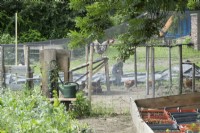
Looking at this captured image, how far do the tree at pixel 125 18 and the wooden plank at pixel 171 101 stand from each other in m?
1.34

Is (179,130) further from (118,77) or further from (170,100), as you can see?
(118,77)

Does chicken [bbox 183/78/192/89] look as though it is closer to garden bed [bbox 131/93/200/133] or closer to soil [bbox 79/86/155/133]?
soil [bbox 79/86/155/133]

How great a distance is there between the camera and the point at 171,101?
10.3 m

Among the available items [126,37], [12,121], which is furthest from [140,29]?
[12,121]

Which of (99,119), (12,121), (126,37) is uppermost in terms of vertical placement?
(126,37)

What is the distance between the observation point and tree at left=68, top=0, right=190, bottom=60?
8.38m

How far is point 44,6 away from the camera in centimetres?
2898

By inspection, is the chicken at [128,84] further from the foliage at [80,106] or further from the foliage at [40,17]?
the foliage at [40,17]

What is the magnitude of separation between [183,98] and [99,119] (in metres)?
1.93

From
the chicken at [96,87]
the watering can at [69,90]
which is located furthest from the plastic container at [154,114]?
the chicken at [96,87]

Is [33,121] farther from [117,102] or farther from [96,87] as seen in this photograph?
[117,102]

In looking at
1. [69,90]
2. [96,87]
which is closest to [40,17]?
[96,87]

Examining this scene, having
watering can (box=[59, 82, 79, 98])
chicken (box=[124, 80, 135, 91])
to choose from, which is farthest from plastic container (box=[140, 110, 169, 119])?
chicken (box=[124, 80, 135, 91])

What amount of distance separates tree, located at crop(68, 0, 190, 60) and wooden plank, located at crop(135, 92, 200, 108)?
52.6 inches
